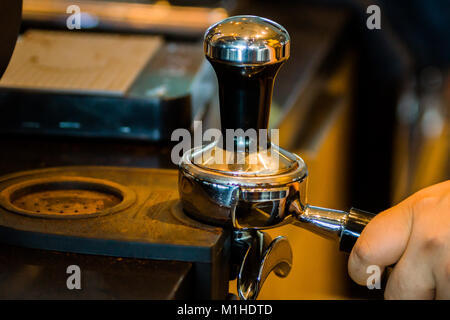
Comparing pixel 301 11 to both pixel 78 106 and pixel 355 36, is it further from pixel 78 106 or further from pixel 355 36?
pixel 78 106

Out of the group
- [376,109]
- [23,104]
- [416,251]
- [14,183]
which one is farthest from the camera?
[376,109]

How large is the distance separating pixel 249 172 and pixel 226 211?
5 centimetres

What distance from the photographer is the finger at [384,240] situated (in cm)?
61

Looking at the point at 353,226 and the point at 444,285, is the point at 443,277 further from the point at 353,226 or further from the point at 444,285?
the point at 353,226

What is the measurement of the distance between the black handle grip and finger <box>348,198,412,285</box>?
0.9 inches

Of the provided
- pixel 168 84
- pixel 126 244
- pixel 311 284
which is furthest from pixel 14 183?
pixel 311 284

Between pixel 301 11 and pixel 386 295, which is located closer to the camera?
pixel 386 295

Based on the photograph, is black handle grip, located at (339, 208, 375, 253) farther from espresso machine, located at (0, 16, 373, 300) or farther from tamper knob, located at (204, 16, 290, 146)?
tamper knob, located at (204, 16, 290, 146)

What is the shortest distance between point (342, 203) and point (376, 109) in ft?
1.39

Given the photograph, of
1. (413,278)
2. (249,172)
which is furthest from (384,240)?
(249,172)

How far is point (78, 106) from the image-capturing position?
1.02 metres

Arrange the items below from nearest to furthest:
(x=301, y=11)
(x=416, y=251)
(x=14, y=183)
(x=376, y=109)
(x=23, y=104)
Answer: (x=416, y=251) → (x=14, y=183) → (x=23, y=104) → (x=301, y=11) → (x=376, y=109)

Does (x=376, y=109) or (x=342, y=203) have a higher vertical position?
A: (x=376, y=109)

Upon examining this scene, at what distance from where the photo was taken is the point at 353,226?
0.67 metres
